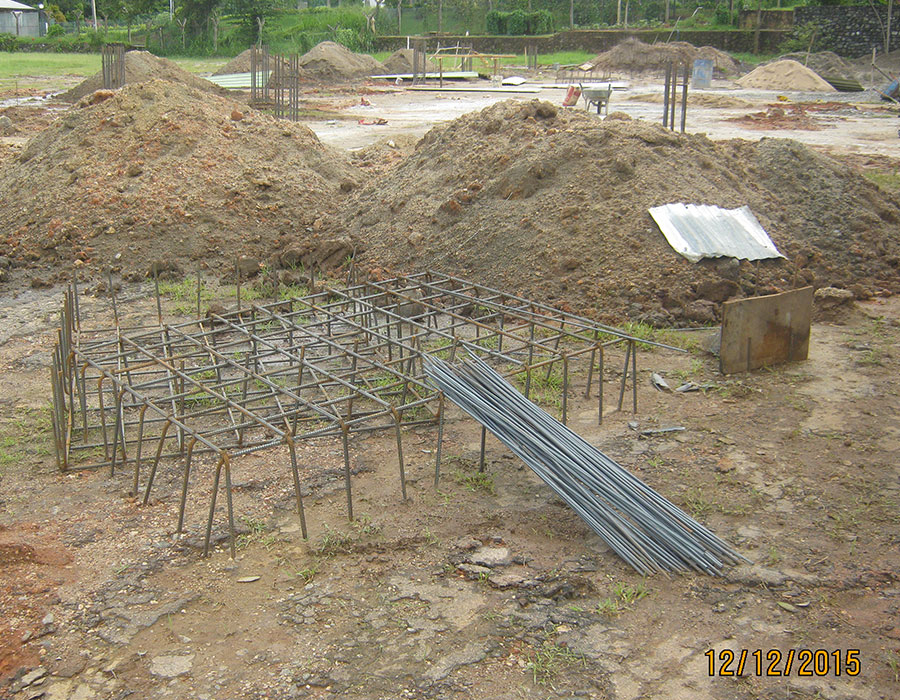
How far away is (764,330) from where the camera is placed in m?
7.33

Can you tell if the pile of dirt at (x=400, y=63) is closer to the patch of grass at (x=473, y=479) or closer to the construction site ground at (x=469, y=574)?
the construction site ground at (x=469, y=574)

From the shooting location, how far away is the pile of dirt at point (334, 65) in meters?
36.7

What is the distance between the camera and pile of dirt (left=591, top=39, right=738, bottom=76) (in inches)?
1490

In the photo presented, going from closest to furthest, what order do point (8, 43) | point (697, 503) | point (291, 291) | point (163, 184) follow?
point (697, 503) → point (291, 291) → point (163, 184) → point (8, 43)

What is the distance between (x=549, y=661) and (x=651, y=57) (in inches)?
1498

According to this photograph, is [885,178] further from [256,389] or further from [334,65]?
[334,65]

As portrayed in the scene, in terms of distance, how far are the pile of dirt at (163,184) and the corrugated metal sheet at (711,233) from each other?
178 inches

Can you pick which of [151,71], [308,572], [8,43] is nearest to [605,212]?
[308,572]

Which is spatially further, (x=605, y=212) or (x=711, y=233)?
(x=605, y=212)

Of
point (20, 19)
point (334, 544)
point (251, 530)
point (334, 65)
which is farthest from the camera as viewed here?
point (20, 19)

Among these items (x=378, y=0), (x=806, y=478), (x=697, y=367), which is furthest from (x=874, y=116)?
(x=378, y=0)

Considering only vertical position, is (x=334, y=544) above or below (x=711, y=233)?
below

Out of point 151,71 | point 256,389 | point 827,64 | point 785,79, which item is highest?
point 827,64

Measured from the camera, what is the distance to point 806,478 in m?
5.58
